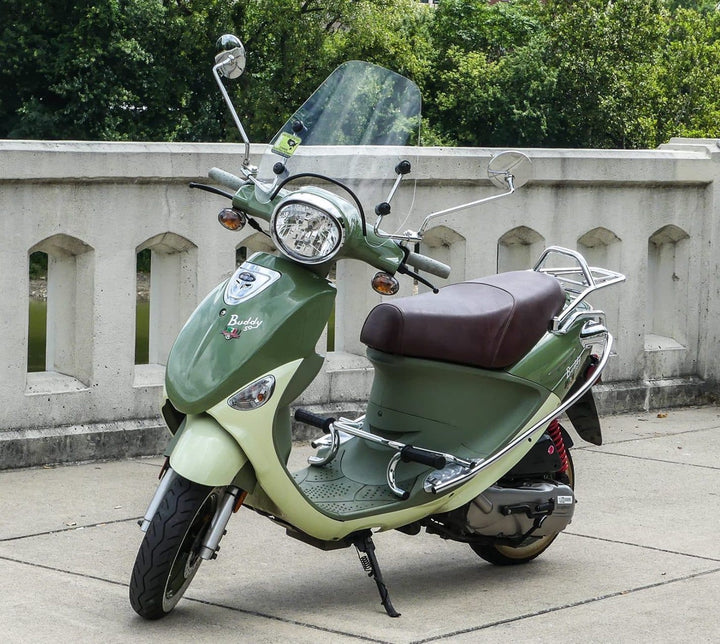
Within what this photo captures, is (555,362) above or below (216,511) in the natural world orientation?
above

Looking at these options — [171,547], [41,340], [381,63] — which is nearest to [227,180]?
[171,547]

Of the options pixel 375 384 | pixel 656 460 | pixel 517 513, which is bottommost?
pixel 656 460

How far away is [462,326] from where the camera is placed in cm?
432

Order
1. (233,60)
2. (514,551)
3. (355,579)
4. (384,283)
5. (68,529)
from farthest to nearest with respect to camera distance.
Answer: (68,529), (514,551), (355,579), (233,60), (384,283)

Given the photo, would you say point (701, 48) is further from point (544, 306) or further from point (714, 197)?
point (544, 306)

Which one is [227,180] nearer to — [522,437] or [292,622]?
[522,437]

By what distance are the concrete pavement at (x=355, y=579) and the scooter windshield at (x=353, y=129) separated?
1332 millimetres

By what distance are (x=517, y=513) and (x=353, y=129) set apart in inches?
55.2

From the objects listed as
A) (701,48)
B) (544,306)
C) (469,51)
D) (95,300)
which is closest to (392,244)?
(544,306)

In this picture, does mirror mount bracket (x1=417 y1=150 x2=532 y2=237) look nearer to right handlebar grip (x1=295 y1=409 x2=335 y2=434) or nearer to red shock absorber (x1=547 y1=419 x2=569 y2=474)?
right handlebar grip (x1=295 y1=409 x2=335 y2=434)

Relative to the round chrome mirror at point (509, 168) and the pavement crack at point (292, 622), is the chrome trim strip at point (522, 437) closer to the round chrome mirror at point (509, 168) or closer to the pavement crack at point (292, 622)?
the pavement crack at point (292, 622)

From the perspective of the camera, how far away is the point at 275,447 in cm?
397

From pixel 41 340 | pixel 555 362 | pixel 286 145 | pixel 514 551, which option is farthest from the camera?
pixel 41 340

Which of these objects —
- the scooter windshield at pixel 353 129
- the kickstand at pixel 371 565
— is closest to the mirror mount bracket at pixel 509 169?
the scooter windshield at pixel 353 129
